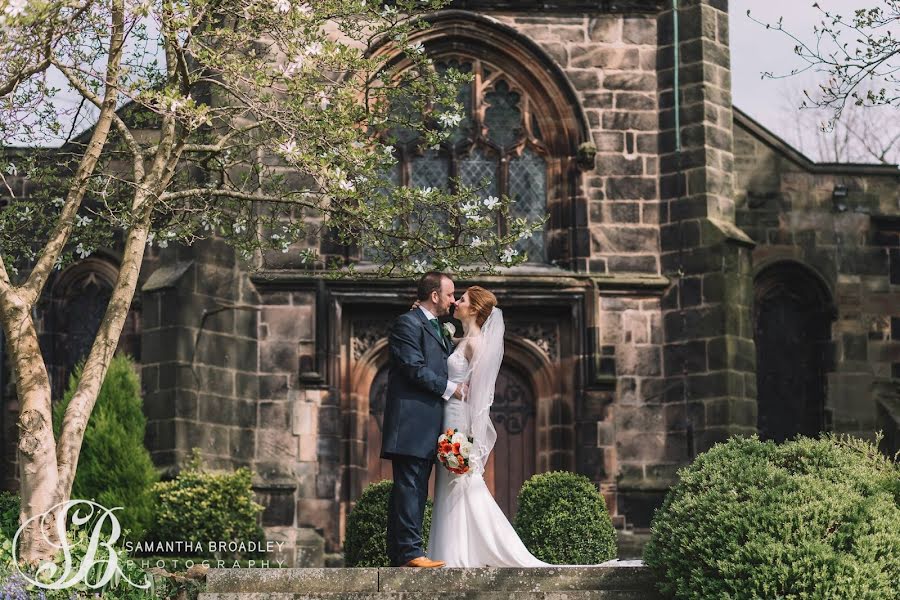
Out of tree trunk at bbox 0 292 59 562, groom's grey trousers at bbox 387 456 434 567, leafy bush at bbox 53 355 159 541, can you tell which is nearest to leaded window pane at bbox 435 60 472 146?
leafy bush at bbox 53 355 159 541

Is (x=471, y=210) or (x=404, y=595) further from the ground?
(x=471, y=210)

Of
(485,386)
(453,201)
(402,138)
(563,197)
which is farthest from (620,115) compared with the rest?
(485,386)

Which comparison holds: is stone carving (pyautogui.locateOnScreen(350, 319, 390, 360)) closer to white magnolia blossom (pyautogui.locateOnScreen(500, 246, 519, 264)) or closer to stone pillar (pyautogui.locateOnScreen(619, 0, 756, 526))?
stone pillar (pyautogui.locateOnScreen(619, 0, 756, 526))

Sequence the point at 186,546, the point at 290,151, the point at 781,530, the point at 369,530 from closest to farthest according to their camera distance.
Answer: the point at 781,530 < the point at 290,151 < the point at 369,530 < the point at 186,546

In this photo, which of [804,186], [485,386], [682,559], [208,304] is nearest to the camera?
[682,559]

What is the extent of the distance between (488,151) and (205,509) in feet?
19.8

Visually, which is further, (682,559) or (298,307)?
(298,307)

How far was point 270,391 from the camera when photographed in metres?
19.9

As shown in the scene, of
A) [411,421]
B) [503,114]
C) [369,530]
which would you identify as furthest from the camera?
[503,114]

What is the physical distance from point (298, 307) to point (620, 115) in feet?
15.5

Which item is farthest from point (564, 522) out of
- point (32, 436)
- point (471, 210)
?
point (32, 436)

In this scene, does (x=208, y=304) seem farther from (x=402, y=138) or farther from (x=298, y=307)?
(x=402, y=138)

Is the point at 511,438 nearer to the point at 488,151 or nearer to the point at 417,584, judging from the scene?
the point at 488,151

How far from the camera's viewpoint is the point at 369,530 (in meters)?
16.8
